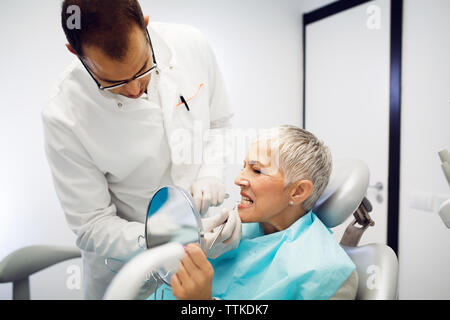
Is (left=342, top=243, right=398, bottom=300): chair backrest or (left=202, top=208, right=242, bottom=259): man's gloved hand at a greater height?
(left=202, top=208, right=242, bottom=259): man's gloved hand

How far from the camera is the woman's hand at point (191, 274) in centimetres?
66

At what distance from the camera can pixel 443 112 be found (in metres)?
1.80

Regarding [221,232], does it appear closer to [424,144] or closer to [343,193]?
[343,193]

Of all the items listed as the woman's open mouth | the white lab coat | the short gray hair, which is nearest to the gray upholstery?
the white lab coat

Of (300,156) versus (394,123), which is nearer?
(300,156)

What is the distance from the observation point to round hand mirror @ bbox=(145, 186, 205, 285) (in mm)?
733

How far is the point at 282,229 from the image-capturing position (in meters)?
1.21

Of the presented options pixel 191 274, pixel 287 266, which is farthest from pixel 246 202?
pixel 191 274

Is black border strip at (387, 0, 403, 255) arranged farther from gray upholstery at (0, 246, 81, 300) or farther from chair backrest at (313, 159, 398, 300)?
gray upholstery at (0, 246, 81, 300)

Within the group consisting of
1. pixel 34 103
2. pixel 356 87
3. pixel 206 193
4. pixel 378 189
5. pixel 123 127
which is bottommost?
pixel 378 189

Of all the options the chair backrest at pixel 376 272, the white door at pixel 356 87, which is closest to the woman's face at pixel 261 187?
the chair backrest at pixel 376 272

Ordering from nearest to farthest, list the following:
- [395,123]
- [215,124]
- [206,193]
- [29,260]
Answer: [206,193] → [29,260] → [215,124] → [395,123]

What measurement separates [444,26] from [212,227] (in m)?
1.81

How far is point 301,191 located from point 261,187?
151mm
